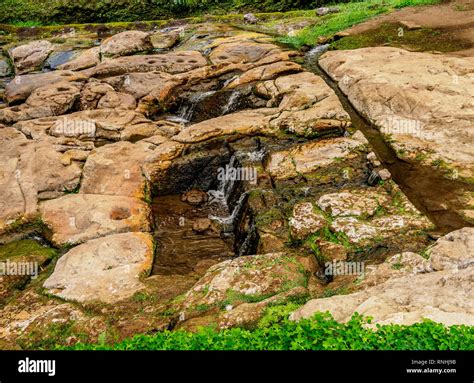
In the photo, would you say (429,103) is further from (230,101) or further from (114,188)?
(114,188)

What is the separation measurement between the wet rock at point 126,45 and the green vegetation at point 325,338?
61.6 ft

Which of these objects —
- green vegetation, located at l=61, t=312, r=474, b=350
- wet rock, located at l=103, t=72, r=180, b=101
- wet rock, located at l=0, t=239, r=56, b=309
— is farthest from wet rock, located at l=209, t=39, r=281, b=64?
green vegetation, located at l=61, t=312, r=474, b=350

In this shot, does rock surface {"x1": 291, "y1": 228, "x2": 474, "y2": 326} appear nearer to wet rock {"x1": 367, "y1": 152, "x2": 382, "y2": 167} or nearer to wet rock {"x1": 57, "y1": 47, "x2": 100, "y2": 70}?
wet rock {"x1": 367, "y1": 152, "x2": 382, "y2": 167}

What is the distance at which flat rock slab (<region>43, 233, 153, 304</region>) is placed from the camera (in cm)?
711

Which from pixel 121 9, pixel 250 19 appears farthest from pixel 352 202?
pixel 121 9

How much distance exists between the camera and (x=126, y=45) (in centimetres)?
2116

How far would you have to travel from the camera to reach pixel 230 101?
579 inches

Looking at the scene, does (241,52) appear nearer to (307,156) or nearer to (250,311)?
(307,156)

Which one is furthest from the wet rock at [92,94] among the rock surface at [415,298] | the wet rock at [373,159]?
the rock surface at [415,298]

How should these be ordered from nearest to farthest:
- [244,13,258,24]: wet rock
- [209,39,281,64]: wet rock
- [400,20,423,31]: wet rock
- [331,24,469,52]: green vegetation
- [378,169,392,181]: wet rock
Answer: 1. [378,169,392,181]: wet rock
2. [331,24,469,52]: green vegetation
3. [400,20,423,31]: wet rock
4. [209,39,281,64]: wet rock
5. [244,13,258,24]: wet rock

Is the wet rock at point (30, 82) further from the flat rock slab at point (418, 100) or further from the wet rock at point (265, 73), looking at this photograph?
the flat rock slab at point (418, 100)

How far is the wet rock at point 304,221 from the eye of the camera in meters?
7.85

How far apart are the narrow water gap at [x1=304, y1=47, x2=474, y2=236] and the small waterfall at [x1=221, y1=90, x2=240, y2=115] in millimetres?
4984
